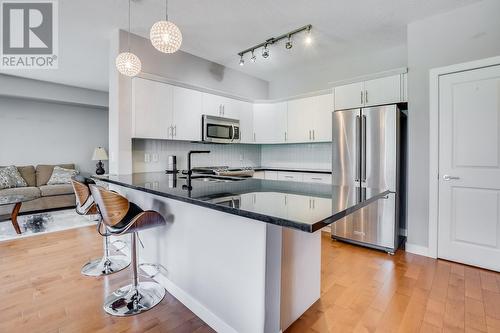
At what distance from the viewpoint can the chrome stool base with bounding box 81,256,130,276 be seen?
2492 millimetres

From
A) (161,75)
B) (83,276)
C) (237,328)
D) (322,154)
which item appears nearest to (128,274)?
(83,276)

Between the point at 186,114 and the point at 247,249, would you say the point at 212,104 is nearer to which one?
the point at 186,114

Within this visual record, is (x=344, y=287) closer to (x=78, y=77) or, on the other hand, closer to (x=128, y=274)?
(x=128, y=274)

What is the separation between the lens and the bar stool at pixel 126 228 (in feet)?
5.71

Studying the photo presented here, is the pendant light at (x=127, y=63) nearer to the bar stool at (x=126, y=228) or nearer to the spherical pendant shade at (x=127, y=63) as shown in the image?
the spherical pendant shade at (x=127, y=63)

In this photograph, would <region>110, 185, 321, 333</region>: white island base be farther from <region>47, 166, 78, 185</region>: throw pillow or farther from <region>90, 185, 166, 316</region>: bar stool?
<region>47, 166, 78, 185</region>: throw pillow

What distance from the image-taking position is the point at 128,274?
247 cm

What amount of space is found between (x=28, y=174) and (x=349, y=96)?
20.8 ft

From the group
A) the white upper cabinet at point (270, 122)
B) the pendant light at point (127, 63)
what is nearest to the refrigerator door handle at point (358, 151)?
the white upper cabinet at point (270, 122)

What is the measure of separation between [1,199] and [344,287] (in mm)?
4739

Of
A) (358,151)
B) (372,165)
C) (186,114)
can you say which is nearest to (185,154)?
(186,114)

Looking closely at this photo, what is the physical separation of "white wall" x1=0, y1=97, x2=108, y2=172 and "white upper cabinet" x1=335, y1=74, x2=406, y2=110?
5.87 meters

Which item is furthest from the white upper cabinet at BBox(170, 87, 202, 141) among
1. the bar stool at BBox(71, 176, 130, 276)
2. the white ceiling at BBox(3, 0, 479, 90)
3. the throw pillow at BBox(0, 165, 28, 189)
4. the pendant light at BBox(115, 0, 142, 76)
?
the throw pillow at BBox(0, 165, 28, 189)

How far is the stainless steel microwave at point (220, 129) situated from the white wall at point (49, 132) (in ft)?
13.1
